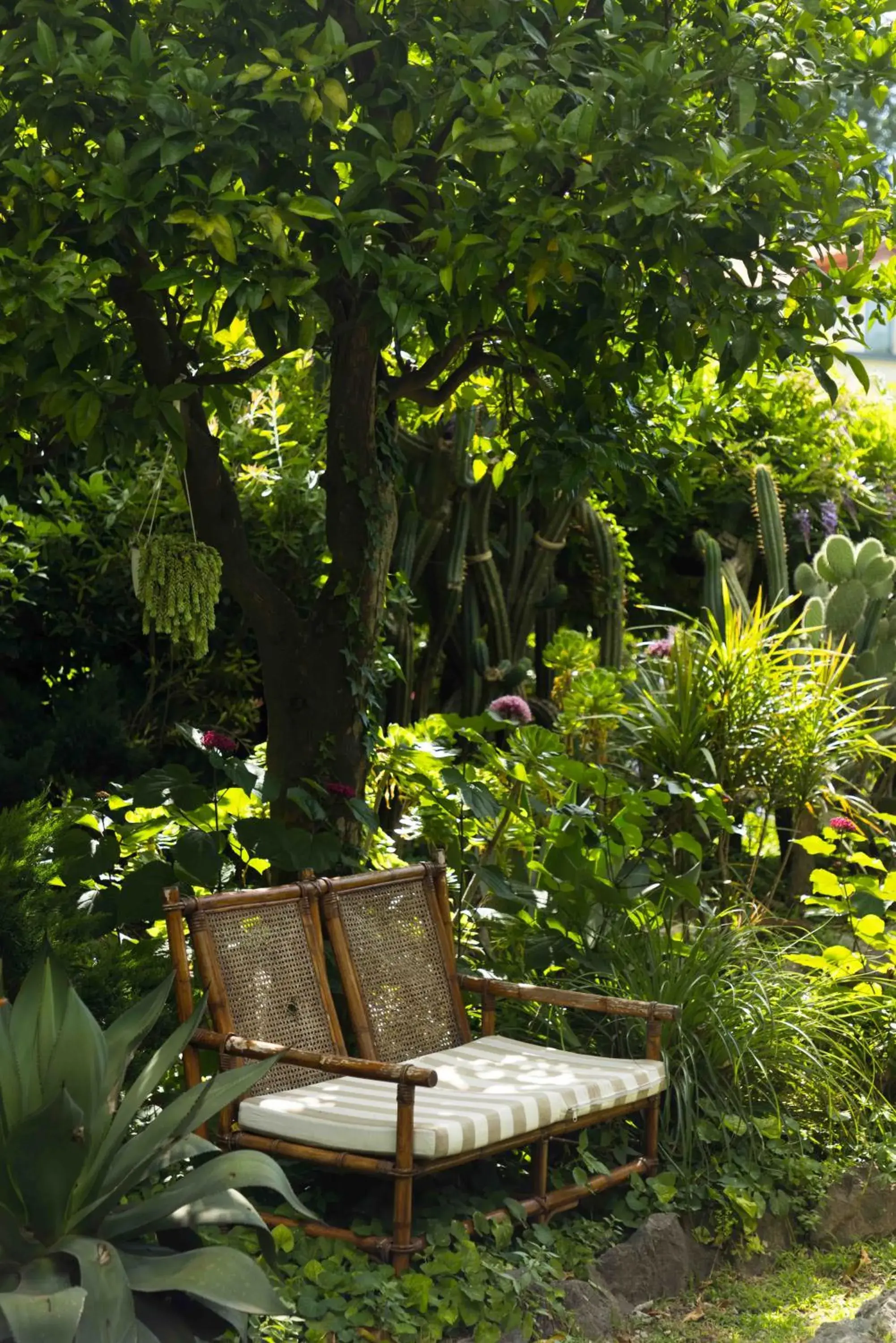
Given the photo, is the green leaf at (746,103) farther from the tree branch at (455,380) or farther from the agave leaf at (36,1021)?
the agave leaf at (36,1021)

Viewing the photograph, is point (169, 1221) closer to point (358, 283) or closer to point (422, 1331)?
point (422, 1331)

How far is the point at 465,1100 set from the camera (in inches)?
123

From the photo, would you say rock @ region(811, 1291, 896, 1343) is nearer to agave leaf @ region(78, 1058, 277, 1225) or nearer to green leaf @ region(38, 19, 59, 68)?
agave leaf @ region(78, 1058, 277, 1225)

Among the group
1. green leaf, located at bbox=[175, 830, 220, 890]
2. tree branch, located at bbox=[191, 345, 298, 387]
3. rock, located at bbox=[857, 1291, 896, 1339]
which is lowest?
rock, located at bbox=[857, 1291, 896, 1339]

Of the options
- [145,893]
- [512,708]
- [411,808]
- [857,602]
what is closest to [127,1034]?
[145,893]

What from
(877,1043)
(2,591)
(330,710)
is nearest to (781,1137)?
(877,1043)

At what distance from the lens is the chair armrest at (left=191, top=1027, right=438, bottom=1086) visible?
9.18 feet

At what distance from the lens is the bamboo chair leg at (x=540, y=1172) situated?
323 cm

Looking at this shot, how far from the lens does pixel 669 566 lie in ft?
29.0

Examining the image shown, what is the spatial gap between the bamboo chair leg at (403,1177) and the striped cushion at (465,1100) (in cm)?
4

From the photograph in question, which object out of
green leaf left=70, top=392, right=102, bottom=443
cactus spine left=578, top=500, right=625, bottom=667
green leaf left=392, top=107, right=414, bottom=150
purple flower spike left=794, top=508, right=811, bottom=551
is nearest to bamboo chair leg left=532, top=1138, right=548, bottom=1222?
green leaf left=70, top=392, right=102, bottom=443

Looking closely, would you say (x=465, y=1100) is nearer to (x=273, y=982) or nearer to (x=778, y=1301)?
(x=273, y=982)

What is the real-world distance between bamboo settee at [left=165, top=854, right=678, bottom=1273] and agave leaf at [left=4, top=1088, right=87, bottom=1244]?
1.89 feet

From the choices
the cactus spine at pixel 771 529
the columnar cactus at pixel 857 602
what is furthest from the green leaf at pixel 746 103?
the cactus spine at pixel 771 529
